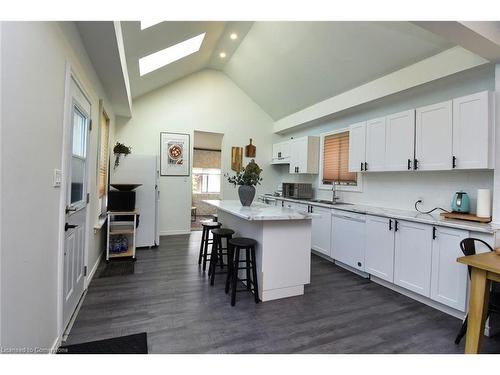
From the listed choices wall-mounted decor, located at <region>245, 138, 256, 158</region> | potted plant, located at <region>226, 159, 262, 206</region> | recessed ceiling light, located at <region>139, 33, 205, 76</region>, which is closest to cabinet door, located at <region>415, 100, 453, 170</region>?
potted plant, located at <region>226, 159, 262, 206</region>

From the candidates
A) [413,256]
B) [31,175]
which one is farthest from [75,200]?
[413,256]

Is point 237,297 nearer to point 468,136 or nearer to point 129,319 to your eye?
point 129,319

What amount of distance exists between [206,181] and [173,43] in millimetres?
5443

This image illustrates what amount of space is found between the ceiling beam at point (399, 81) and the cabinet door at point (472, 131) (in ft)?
1.42

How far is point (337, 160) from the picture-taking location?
16.1 ft

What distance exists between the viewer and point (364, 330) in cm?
225

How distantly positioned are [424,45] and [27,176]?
12.8ft

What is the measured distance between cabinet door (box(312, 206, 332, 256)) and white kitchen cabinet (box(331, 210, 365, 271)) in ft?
0.39

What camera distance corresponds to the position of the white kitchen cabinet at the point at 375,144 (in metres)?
3.59

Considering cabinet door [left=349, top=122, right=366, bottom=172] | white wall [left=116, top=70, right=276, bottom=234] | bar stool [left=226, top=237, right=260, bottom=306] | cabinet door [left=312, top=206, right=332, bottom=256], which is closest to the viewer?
bar stool [left=226, top=237, right=260, bottom=306]

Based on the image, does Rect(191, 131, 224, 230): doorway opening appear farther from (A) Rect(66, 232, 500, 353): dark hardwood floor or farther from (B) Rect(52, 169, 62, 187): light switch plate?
(B) Rect(52, 169, 62, 187): light switch plate

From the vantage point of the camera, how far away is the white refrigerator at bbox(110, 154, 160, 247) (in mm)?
4582

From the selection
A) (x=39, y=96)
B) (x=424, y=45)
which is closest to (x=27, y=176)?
(x=39, y=96)

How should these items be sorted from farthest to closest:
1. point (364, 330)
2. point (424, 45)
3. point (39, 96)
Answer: point (424, 45) → point (364, 330) → point (39, 96)
